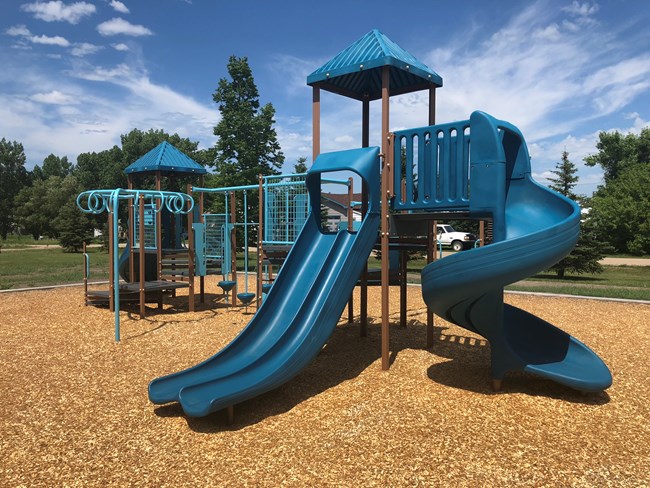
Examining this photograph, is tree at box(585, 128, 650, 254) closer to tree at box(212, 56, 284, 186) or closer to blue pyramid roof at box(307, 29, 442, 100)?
tree at box(212, 56, 284, 186)

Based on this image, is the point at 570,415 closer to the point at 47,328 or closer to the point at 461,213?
the point at 461,213

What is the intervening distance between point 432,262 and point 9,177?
8695cm

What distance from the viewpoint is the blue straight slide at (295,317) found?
15.6 feet

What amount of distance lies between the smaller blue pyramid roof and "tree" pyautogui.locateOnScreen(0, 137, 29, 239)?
6953 cm

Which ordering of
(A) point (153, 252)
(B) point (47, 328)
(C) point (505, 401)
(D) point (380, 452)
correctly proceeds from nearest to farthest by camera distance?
(D) point (380, 452) → (C) point (505, 401) → (B) point (47, 328) → (A) point (153, 252)

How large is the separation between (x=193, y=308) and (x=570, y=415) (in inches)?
318

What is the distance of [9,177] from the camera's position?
246 ft

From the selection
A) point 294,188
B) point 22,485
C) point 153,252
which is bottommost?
→ point 22,485

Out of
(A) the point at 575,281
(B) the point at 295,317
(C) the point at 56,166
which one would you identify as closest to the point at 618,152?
(A) the point at 575,281

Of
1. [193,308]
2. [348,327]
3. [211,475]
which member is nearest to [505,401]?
[211,475]

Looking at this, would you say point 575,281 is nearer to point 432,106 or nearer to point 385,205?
point 432,106

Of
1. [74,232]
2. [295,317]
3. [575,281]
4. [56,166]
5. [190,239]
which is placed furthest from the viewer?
[56,166]

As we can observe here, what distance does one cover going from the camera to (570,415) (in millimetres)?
4777

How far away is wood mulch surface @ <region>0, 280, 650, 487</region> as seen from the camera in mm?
3680
